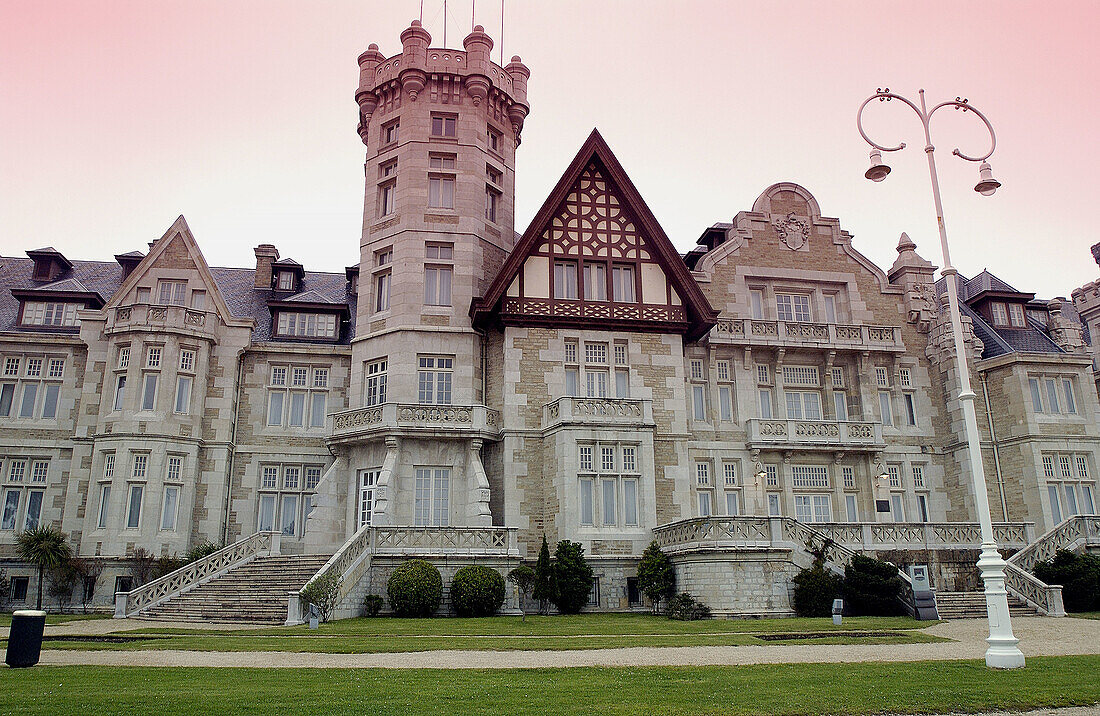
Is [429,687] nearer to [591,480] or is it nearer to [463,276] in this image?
[591,480]

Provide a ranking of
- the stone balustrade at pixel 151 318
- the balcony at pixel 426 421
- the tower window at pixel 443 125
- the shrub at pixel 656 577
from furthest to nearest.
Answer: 1. the tower window at pixel 443 125
2. the stone balustrade at pixel 151 318
3. the balcony at pixel 426 421
4. the shrub at pixel 656 577

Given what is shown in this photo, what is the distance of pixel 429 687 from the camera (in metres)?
11.8

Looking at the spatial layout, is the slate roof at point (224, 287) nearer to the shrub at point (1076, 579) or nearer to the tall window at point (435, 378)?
the tall window at point (435, 378)

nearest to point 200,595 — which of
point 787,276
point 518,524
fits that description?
point 518,524

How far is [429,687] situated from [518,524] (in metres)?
19.2

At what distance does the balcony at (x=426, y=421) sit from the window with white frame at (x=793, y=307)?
14.5 meters

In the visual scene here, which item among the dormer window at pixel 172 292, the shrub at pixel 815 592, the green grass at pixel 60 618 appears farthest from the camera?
the dormer window at pixel 172 292

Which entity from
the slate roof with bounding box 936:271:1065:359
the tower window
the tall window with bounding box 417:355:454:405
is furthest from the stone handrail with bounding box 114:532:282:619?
the slate roof with bounding box 936:271:1065:359

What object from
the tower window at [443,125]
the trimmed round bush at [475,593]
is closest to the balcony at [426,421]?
the trimmed round bush at [475,593]

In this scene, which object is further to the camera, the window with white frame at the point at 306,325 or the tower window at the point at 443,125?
the window with white frame at the point at 306,325

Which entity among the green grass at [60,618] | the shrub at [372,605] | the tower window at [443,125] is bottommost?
the green grass at [60,618]

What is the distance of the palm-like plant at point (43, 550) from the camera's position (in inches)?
1195

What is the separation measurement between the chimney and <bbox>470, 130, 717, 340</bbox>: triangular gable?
13180 millimetres

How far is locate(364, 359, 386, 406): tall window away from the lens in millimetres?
33781
